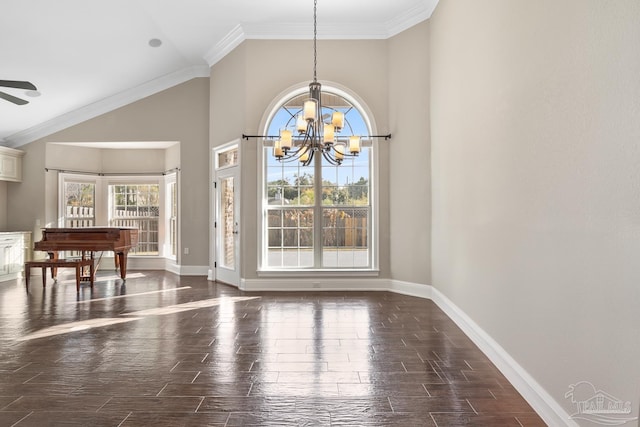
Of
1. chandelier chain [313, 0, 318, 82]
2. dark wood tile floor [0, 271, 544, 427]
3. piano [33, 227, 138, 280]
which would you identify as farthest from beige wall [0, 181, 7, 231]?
chandelier chain [313, 0, 318, 82]

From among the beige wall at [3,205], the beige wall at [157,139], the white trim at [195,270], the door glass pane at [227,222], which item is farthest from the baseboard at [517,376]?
the beige wall at [3,205]

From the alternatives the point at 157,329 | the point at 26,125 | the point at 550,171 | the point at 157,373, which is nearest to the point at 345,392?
the point at 157,373

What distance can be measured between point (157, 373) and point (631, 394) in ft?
9.31

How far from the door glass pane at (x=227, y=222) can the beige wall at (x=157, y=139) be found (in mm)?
747

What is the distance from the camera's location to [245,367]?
323 cm

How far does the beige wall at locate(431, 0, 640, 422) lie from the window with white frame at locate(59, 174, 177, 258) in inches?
266

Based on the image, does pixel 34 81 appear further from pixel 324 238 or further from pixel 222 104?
pixel 324 238

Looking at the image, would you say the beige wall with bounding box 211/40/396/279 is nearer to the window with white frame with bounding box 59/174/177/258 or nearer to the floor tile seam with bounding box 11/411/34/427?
the window with white frame with bounding box 59/174/177/258

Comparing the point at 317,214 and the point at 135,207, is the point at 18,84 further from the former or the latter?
the point at 135,207

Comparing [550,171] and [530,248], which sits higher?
[550,171]

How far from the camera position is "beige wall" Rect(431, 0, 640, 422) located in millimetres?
1759

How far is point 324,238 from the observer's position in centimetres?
667

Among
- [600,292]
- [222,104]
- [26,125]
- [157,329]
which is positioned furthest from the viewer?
[26,125]

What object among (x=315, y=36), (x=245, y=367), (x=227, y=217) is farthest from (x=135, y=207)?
(x=245, y=367)
